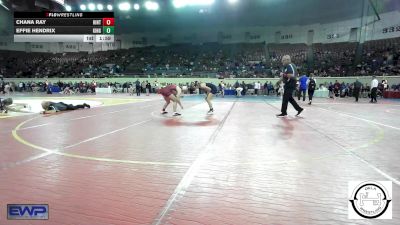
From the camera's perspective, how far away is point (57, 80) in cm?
4062

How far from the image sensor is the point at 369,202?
2.90m

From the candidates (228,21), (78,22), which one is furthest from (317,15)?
(78,22)

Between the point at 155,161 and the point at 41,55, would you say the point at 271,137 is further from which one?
the point at 41,55

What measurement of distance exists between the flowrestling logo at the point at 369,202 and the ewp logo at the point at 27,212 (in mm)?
2700

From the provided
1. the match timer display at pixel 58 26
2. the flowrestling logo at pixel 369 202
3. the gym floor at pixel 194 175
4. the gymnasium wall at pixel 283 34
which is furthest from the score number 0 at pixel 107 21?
the gymnasium wall at pixel 283 34

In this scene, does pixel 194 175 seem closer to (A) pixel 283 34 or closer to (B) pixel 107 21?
(B) pixel 107 21

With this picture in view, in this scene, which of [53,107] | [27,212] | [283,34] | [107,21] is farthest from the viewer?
[283,34]

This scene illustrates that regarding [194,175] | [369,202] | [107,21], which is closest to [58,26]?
[107,21]

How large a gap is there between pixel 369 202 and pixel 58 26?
1641 cm

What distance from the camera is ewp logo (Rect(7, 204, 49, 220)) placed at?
109 inches

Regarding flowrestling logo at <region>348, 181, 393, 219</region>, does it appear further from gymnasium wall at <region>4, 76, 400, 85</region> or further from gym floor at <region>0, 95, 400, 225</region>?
gymnasium wall at <region>4, 76, 400, 85</region>

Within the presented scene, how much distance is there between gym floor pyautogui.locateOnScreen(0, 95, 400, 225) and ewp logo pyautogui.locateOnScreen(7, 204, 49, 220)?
2.7 inches

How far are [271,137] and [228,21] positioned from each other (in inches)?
1512

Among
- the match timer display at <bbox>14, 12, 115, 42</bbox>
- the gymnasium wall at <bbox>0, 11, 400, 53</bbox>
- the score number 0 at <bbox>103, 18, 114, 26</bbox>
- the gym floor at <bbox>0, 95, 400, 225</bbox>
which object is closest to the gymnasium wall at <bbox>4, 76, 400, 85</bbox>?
the gymnasium wall at <bbox>0, 11, 400, 53</bbox>
